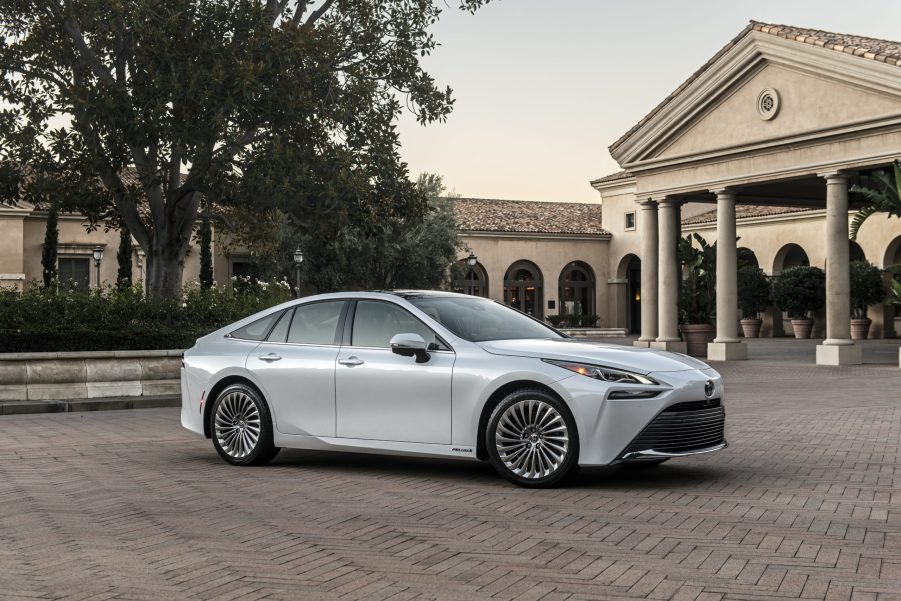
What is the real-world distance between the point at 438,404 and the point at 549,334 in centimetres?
138

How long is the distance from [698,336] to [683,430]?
24.7 meters

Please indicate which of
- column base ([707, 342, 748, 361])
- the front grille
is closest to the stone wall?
the front grille

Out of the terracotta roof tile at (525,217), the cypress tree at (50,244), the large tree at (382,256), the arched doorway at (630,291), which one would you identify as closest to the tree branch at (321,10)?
the large tree at (382,256)

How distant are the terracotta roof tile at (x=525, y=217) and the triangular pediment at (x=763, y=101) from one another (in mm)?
25278

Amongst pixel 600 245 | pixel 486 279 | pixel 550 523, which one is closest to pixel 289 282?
pixel 486 279

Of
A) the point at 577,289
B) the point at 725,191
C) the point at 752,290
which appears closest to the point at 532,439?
the point at 725,191

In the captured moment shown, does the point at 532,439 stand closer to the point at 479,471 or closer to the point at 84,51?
the point at 479,471

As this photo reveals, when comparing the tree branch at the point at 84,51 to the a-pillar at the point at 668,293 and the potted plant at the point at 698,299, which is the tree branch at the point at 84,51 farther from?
the potted plant at the point at 698,299

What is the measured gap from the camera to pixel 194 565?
5.73m

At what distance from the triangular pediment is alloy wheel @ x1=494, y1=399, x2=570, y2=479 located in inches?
801

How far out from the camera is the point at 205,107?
58.3 ft

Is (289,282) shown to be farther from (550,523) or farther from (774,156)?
(550,523)

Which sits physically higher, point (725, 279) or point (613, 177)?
point (613, 177)

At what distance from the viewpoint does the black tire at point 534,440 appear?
789 cm
